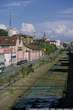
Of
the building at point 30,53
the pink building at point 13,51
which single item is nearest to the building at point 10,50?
the pink building at point 13,51

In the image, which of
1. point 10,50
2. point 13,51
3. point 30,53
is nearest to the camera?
point 10,50

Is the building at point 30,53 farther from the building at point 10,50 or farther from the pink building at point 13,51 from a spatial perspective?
the building at point 10,50

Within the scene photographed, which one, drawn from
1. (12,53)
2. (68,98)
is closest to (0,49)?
(12,53)

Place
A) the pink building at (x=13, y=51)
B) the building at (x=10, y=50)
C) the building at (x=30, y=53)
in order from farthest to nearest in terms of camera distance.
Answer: the building at (x=30, y=53) < the pink building at (x=13, y=51) < the building at (x=10, y=50)

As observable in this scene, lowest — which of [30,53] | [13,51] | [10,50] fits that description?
[30,53]

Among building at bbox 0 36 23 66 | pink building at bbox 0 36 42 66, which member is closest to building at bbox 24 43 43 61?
pink building at bbox 0 36 42 66

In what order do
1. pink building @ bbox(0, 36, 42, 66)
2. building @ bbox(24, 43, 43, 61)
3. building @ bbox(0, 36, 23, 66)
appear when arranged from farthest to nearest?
building @ bbox(24, 43, 43, 61) < pink building @ bbox(0, 36, 42, 66) < building @ bbox(0, 36, 23, 66)

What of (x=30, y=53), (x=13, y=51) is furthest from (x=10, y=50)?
(x=30, y=53)

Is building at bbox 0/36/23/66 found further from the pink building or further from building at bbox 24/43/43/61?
building at bbox 24/43/43/61

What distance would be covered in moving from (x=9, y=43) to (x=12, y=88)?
20.8 meters

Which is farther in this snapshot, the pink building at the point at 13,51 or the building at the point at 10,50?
the pink building at the point at 13,51

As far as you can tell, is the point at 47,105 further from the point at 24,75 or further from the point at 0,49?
the point at 0,49

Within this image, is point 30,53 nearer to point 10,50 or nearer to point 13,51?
point 13,51

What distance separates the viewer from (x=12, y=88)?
1059 inches
